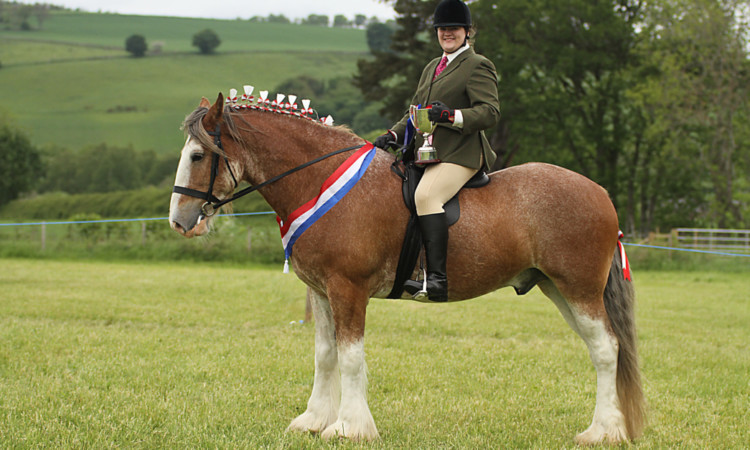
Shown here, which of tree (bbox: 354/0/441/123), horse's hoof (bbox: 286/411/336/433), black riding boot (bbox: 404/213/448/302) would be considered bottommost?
horse's hoof (bbox: 286/411/336/433)

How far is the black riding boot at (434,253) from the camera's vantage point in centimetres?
462

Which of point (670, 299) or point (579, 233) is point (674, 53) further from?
point (579, 233)

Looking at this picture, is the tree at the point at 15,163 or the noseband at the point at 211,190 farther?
the tree at the point at 15,163

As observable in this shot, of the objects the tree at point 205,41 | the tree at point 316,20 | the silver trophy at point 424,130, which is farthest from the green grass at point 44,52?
the silver trophy at point 424,130

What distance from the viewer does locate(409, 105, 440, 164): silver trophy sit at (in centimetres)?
450

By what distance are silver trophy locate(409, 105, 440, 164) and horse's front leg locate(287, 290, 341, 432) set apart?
1352 millimetres

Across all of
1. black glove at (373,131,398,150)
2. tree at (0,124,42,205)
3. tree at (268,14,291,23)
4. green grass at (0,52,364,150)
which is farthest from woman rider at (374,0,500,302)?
tree at (268,14,291,23)

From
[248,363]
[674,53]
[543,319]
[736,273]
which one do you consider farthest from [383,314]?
[674,53]

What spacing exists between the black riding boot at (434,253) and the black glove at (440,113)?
678 millimetres

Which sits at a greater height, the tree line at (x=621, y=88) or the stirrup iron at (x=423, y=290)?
the tree line at (x=621, y=88)

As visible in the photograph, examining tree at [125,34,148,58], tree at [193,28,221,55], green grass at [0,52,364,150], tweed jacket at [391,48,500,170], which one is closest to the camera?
tweed jacket at [391,48,500,170]

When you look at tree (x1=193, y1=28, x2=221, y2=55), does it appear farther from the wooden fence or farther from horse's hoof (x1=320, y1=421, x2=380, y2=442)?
horse's hoof (x1=320, y1=421, x2=380, y2=442)

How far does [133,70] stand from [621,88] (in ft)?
217

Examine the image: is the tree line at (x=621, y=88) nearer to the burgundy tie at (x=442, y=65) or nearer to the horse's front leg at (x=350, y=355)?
the burgundy tie at (x=442, y=65)
